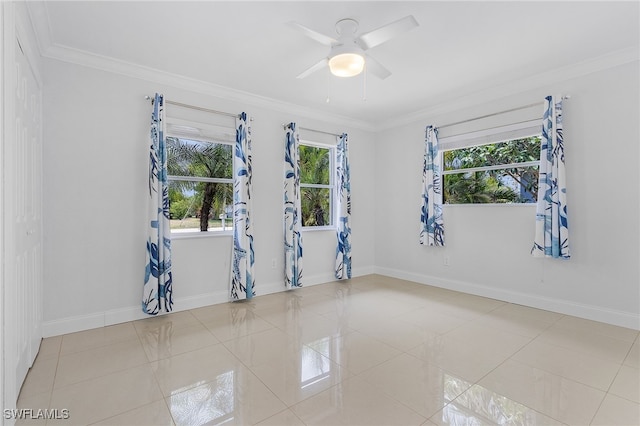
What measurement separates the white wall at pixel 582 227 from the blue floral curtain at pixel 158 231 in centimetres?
357

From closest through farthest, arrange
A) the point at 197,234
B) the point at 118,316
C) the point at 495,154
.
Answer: the point at 118,316
the point at 197,234
the point at 495,154

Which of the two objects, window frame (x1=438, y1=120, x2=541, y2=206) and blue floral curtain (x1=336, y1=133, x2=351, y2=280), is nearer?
window frame (x1=438, y1=120, x2=541, y2=206)

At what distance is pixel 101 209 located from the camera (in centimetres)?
297

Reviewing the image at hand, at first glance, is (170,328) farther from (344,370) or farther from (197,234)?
(344,370)

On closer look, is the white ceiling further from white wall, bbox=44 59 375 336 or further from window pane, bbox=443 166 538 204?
window pane, bbox=443 166 538 204

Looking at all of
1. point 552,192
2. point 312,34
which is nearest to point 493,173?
point 552,192

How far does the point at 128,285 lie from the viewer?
10.2 ft

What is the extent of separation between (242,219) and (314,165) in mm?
1618

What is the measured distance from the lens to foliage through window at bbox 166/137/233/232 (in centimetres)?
351

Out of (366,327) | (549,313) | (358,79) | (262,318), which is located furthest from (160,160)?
(549,313)

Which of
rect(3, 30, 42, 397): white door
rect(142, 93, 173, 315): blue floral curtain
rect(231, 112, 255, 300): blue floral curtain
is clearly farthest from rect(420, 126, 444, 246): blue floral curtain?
rect(3, 30, 42, 397): white door

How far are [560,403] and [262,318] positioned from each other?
2.45 metres

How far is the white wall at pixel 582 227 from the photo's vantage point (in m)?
2.91

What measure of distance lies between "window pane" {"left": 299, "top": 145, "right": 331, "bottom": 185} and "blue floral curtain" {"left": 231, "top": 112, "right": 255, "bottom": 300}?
1106mm
